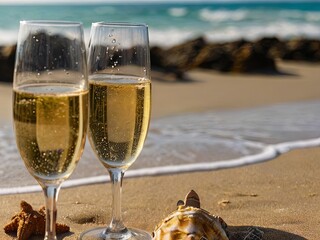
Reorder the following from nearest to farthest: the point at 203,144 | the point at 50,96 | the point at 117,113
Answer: the point at 50,96 < the point at 117,113 < the point at 203,144

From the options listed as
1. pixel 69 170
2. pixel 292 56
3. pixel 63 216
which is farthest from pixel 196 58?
pixel 69 170

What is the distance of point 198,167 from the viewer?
4.23 metres

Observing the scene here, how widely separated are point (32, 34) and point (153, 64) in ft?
28.9

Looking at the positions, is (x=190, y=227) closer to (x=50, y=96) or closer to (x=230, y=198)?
(x=50, y=96)

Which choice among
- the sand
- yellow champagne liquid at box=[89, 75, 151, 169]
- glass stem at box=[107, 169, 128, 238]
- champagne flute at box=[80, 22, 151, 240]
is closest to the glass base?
glass stem at box=[107, 169, 128, 238]

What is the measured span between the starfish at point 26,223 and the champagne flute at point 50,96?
0.61 metres

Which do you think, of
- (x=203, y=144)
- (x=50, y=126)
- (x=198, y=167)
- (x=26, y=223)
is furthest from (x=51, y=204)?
(x=203, y=144)

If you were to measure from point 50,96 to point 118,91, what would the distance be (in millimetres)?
383

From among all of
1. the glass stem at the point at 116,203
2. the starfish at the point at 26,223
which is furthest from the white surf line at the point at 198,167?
the glass stem at the point at 116,203

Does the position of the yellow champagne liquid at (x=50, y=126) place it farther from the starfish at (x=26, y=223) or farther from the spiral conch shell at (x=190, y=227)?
the starfish at (x=26, y=223)

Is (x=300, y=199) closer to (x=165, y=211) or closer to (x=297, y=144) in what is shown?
(x=165, y=211)

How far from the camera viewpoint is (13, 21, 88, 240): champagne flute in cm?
218

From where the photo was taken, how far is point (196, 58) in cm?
1162

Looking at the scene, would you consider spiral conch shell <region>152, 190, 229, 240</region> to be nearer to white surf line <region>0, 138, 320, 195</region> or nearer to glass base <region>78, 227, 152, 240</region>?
glass base <region>78, 227, 152, 240</region>
